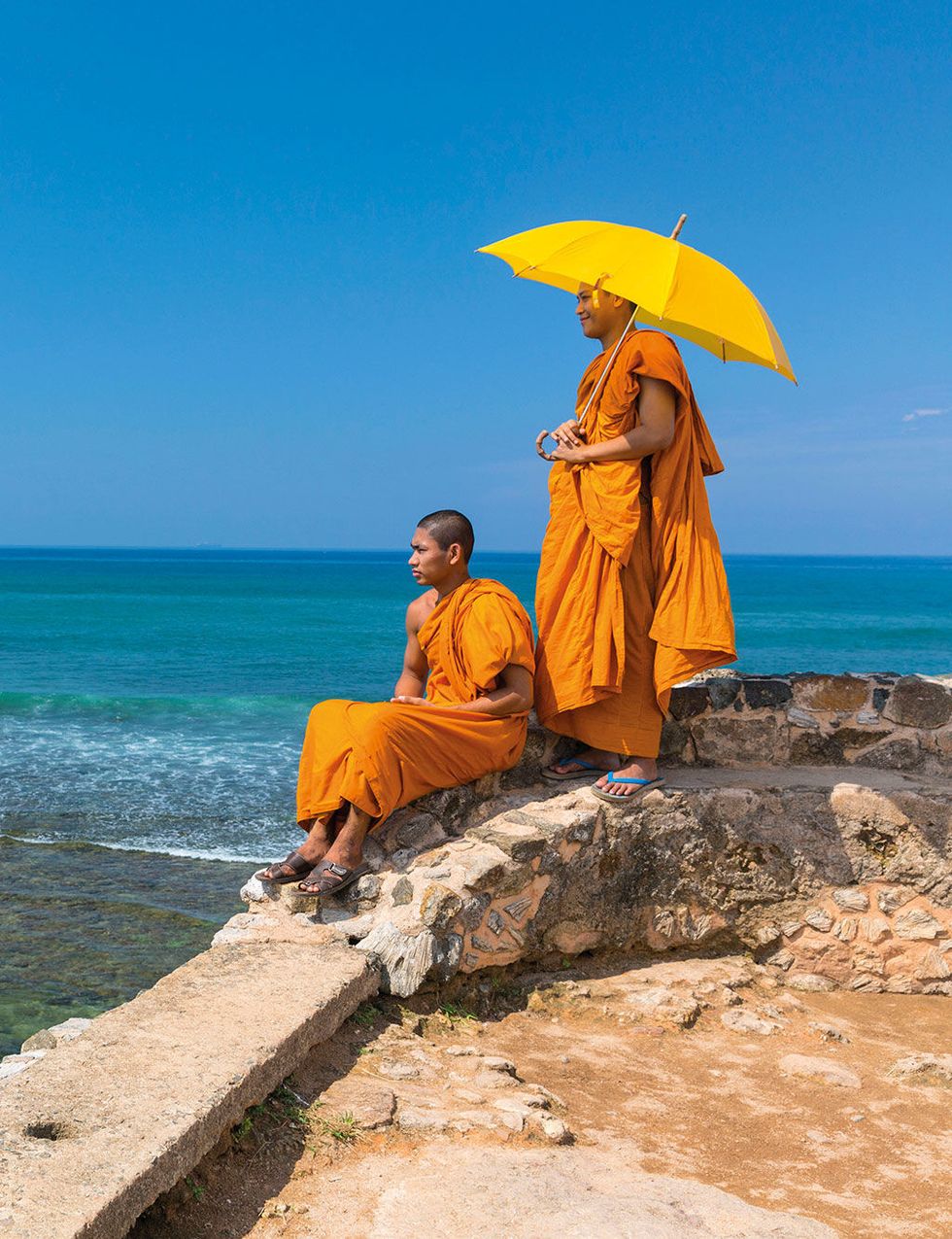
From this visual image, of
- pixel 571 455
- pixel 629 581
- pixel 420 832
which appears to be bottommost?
pixel 420 832

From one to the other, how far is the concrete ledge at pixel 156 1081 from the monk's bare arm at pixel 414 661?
1376 millimetres

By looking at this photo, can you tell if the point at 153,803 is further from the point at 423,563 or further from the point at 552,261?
the point at 552,261

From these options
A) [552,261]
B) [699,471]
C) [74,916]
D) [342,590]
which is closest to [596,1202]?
[699,471]

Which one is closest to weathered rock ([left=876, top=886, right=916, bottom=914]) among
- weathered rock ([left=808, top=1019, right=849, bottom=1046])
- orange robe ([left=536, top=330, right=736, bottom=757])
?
weathered rock ([left=808, top=1019, right=849, bottom=1046])

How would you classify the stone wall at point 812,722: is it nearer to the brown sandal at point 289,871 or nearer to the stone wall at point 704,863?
the stone wall at point 704,863

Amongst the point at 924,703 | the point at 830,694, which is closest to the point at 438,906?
the point at 830,694

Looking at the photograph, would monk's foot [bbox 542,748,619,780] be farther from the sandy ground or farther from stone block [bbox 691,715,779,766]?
the sandy ground

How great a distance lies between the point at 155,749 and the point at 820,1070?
13.9 meters

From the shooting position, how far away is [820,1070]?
397 centimetres

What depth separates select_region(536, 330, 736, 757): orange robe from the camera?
15.1ft

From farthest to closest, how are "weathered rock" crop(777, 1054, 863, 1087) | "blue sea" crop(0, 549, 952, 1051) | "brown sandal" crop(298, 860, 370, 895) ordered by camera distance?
"blue sea" crop(0, 549, 952, 1051), "brown sandal" crop(298, 860, 370, 895), "weathered rock" crop(777, 1054, 863, 1087)

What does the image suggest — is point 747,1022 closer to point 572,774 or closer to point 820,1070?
point 820,1070

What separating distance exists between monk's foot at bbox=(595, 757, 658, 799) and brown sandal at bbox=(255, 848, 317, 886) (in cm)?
125

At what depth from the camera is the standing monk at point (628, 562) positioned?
15.1 feet
